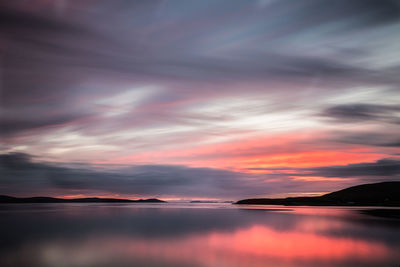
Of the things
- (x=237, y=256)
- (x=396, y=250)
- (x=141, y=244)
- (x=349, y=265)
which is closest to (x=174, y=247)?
(x=141, y=244)

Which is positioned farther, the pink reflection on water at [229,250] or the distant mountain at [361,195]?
the distant mountain at [361,195]

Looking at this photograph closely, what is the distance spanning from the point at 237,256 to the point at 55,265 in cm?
938

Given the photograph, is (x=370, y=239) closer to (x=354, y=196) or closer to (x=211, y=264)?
(x=211, y=264)

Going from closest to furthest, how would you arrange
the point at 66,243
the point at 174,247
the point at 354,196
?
the point at 174,247 → the point at 66,243 → the point at 354,196

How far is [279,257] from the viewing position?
57.4 ft

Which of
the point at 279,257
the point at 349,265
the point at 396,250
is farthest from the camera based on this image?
the point at 396,250

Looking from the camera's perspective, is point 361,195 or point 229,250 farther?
point 361,195

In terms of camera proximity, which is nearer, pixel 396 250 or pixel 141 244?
pixel 396 250

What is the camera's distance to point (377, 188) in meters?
168

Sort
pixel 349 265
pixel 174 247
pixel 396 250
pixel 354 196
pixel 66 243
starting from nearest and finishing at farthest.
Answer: pixel 349 265, pixel 396 250, pixel 174 247, pixel 66 243, pixel 354 196

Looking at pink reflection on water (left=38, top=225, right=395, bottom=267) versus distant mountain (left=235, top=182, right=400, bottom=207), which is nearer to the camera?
pink reflection on water (left=38, top=225, right=395, bottom=267)

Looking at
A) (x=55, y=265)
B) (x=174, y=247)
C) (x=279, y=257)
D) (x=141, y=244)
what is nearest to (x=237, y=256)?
(x=279, y=257)

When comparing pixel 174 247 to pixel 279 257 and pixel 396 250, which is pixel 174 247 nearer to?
pixel 279 257

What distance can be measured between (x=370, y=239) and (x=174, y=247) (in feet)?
48.5
